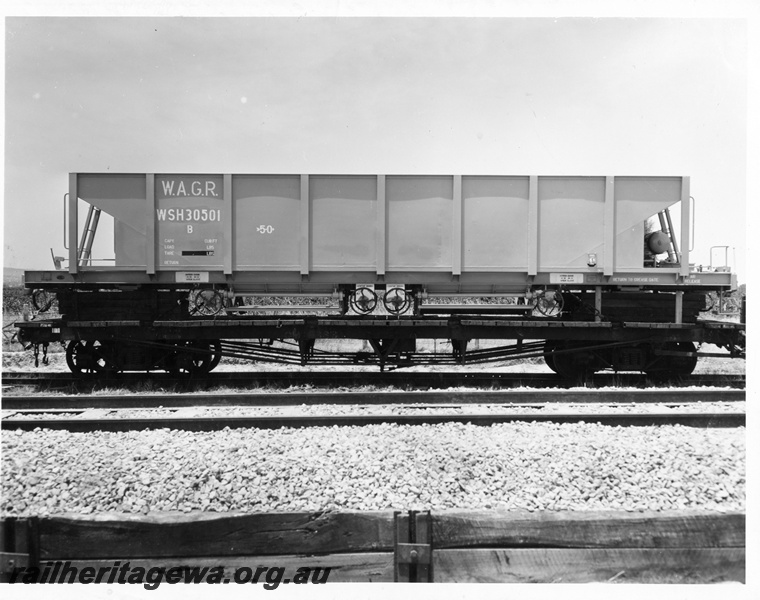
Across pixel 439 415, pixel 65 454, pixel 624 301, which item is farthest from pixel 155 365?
pixel 624 301

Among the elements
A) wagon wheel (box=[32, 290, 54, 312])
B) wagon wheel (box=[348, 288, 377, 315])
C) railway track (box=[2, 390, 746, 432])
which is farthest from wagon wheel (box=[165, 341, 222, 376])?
wagon wheel (box=[348, 288, 377, 315])

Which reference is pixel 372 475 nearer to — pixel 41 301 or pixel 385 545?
pixel 385 545

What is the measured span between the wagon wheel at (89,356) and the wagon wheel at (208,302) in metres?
1.56

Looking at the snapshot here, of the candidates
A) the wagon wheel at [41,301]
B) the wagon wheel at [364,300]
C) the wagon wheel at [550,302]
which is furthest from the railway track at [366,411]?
the wagon wheel at [41,301]

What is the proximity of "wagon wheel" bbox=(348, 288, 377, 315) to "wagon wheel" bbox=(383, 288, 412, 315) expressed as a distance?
0.19 m

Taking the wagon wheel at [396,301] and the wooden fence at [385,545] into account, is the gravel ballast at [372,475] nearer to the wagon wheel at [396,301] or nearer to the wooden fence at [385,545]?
the wooden fence at [385,545]

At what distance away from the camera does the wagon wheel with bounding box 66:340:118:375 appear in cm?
741

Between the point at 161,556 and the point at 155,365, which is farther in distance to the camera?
the point at 155,365

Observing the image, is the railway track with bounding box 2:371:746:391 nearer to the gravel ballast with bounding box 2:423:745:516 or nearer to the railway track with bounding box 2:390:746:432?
the railway track with bounding box 2:390:746:432

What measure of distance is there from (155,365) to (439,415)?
4833 millimetres

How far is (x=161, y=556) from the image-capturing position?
292cm

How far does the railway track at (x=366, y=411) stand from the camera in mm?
5109

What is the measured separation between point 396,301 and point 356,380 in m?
1.44

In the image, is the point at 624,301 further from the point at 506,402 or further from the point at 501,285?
Result: the point at 506,402
